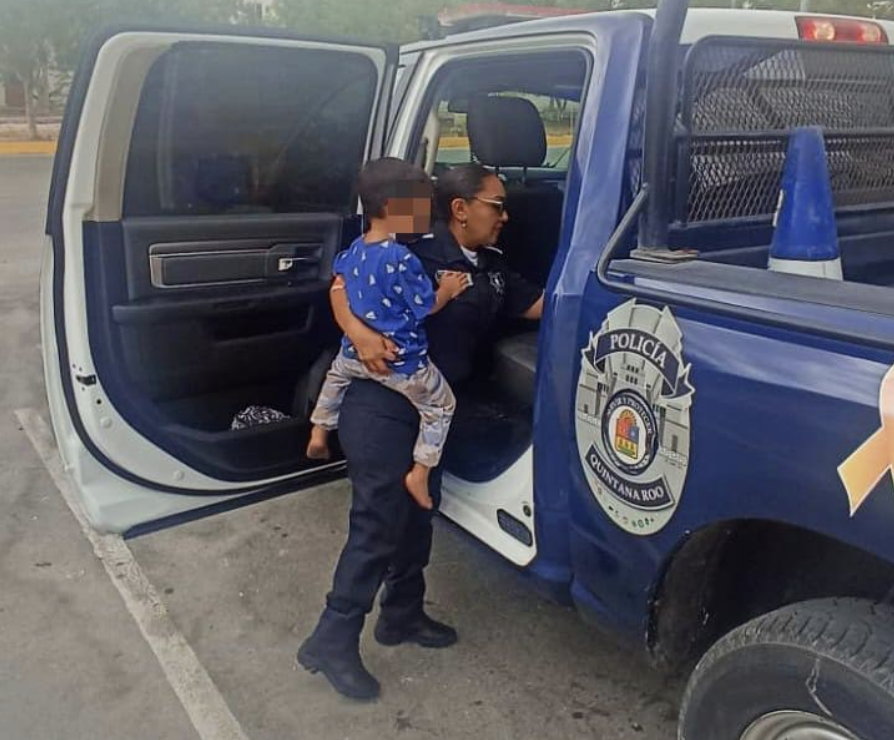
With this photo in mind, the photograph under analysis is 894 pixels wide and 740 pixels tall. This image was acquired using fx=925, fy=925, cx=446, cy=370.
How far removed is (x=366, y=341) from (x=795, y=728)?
52.1 inches

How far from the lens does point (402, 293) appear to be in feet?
7.75

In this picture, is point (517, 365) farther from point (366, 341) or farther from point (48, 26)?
point (48, 26)

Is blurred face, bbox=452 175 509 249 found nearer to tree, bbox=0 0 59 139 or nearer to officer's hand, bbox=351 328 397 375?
officer's hand, bbox=351 328 397 375

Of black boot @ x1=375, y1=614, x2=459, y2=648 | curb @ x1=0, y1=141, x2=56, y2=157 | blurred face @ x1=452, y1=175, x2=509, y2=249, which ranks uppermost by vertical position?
blurred face @ x1=452, y1=175, x2=509, y2=249

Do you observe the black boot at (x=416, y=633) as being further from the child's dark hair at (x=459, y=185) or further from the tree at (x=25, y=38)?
the tree at (x=25, y=38)

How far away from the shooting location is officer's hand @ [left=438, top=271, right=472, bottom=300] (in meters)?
2.53

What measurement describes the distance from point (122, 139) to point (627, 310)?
151 cm

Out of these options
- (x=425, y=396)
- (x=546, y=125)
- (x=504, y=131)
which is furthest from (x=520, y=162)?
(x=425, y=396)

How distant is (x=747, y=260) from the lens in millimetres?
2373

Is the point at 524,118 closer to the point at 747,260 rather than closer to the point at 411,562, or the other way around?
the point at 747,260

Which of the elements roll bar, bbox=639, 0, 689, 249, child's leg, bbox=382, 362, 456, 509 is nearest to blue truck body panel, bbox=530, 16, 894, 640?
roll bar, bbox=639, 0, 689, 249

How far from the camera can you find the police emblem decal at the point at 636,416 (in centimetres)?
185

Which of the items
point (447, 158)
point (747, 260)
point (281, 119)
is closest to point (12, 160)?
point (447, 158)

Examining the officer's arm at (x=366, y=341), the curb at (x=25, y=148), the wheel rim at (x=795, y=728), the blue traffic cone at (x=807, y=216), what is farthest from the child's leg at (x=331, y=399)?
the curb at (x=25, y=148)
